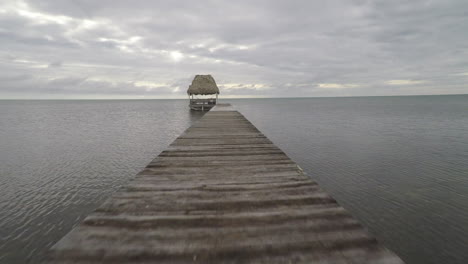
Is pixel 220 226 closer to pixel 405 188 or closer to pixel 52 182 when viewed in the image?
pixel 405 188

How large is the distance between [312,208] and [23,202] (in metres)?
10.3

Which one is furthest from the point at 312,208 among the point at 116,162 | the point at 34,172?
the point at 34,172

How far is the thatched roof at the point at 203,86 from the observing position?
40844 millimetres

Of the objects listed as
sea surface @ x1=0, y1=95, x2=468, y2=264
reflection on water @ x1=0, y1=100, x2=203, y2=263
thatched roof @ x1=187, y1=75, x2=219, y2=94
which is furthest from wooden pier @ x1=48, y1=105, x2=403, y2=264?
thatched roof @ x1=187, y1=75, x2=219, y2=94

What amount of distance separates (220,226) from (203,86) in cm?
4136

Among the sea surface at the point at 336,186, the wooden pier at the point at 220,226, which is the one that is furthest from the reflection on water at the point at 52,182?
the wooden pier at the point at 220,226

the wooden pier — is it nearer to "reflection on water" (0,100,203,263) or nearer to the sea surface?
the sea surface

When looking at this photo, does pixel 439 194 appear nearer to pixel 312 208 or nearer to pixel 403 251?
pixel 403 251

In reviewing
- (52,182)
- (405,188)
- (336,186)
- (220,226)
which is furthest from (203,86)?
(220,226)

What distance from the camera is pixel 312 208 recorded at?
2498mm

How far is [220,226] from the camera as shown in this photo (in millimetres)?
2188

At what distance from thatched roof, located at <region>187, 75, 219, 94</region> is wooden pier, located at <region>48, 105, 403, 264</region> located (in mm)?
38640

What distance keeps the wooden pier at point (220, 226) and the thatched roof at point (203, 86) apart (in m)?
38.6

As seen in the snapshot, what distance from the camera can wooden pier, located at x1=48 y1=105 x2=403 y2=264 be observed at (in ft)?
5.84
